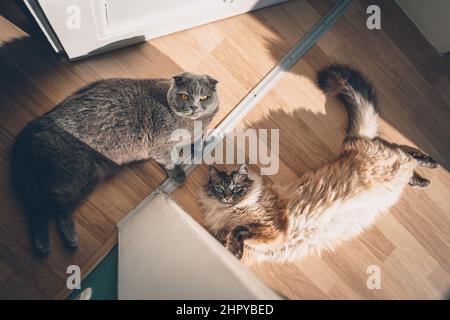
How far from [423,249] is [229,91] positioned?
1300 mm

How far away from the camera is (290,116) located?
1514mm

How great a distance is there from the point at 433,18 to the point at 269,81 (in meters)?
0.95

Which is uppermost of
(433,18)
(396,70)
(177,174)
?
(433,18)

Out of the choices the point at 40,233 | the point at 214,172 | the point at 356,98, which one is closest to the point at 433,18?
the point at 356,98

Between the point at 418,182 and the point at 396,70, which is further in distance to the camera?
the point at 396,70

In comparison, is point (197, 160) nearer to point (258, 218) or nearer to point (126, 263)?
point (258, 218)

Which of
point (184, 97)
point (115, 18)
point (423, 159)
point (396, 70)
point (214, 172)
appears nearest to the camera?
point (115, 18)

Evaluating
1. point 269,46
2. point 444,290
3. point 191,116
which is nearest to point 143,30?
point 191,116

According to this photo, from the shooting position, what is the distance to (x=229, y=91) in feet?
4.85

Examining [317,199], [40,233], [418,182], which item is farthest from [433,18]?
[40,233]

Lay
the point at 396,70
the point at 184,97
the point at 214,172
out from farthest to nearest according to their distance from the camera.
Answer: the point at 396,70 → the point at 214,172 → the point at 184,97

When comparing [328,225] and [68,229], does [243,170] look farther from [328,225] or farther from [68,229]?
[68,229]

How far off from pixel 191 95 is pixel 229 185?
0.43 meters

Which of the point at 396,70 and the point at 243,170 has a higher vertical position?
the point at 396,70
